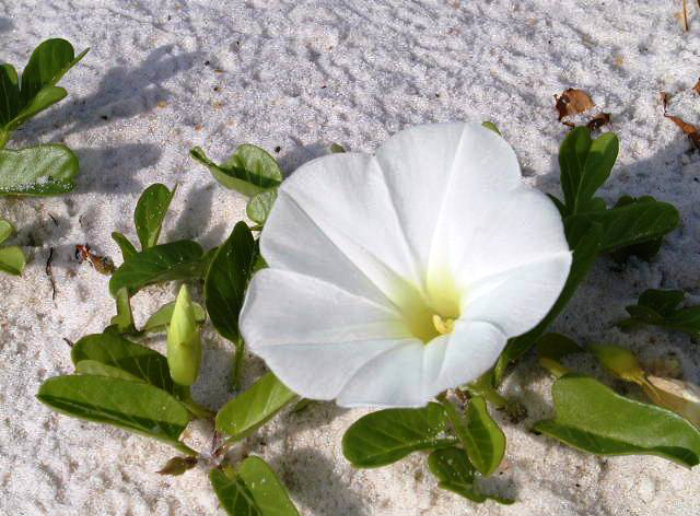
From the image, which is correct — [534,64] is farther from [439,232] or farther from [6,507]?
[6,507]

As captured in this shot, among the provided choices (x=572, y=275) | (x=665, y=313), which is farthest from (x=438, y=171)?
(x=665, y=313)

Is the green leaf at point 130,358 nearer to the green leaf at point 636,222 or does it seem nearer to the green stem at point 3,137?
the green stem at point 3,137

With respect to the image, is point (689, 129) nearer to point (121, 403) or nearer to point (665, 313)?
point (665, 313)

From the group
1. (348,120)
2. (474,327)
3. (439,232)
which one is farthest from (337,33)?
(474,327)

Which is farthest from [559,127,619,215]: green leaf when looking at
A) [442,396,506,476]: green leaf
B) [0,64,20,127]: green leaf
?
[0,64,20,127]: green leaf

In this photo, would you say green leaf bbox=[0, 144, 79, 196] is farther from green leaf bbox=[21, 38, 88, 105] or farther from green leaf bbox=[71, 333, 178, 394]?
green leaf bbox=[71, 333, 178, 394]

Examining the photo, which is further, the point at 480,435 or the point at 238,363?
the point at 238,363
